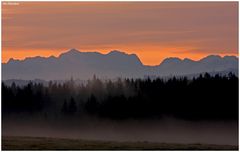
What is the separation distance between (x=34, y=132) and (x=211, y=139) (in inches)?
884

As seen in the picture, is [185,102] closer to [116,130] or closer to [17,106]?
[116,130]

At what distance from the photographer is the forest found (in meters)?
80.0

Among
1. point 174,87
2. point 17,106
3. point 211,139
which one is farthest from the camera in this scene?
point 174,87

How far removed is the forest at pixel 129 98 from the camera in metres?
80.0

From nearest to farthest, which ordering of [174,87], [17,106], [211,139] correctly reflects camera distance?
[211,139] → [17,106] → [174,87]

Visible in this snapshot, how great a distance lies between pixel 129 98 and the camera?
88688 millimetres

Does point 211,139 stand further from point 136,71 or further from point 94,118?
point 94,118

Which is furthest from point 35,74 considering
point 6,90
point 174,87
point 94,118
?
point 174,87

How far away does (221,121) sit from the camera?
78438 mm

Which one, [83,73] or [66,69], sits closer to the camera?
[83,73]

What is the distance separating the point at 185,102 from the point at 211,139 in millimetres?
13233

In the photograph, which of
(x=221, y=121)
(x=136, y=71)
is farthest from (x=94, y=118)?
(x=221, y=121)

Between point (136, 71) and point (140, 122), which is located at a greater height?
point (136, 71)

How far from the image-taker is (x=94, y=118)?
8869cm
